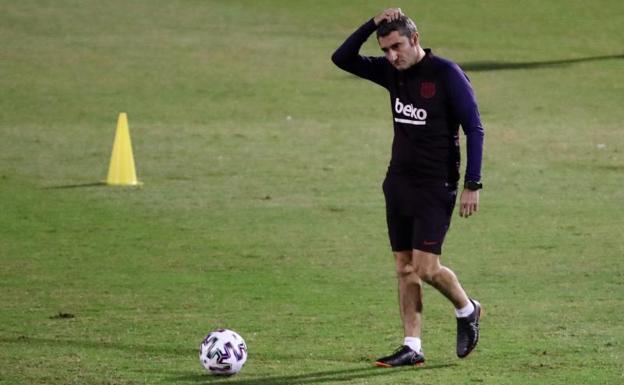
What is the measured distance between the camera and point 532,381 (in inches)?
380

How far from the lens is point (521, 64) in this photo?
36250 millimetres

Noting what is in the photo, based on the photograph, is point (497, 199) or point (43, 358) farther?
point (497, 199)

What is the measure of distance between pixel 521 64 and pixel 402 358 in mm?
26815

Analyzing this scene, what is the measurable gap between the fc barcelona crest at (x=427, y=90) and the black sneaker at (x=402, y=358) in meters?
1.68

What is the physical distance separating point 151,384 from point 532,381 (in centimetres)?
241

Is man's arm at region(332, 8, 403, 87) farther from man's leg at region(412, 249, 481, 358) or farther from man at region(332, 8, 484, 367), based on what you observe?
man's leg at region(412, 249, 481, 358)

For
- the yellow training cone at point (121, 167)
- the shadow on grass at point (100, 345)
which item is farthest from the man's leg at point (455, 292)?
the yellow training cone at point (121, 167)

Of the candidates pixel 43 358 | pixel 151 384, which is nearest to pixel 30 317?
pixel 43 358

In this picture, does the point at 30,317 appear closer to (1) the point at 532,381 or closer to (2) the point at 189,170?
(1) the point at 532,381

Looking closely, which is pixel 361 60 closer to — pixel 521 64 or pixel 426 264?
pixel 426 264

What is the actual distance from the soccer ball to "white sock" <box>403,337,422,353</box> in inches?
43.1

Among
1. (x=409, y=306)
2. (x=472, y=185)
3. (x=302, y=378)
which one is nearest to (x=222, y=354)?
(x=302, y=378)

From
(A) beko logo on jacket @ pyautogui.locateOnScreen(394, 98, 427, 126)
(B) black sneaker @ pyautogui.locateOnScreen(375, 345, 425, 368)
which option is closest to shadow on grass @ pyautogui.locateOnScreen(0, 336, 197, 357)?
(B) black sneaker @ pyautogui.locateOnScreen(375, 345, 425, 368)

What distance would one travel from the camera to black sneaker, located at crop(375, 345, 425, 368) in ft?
33.2
